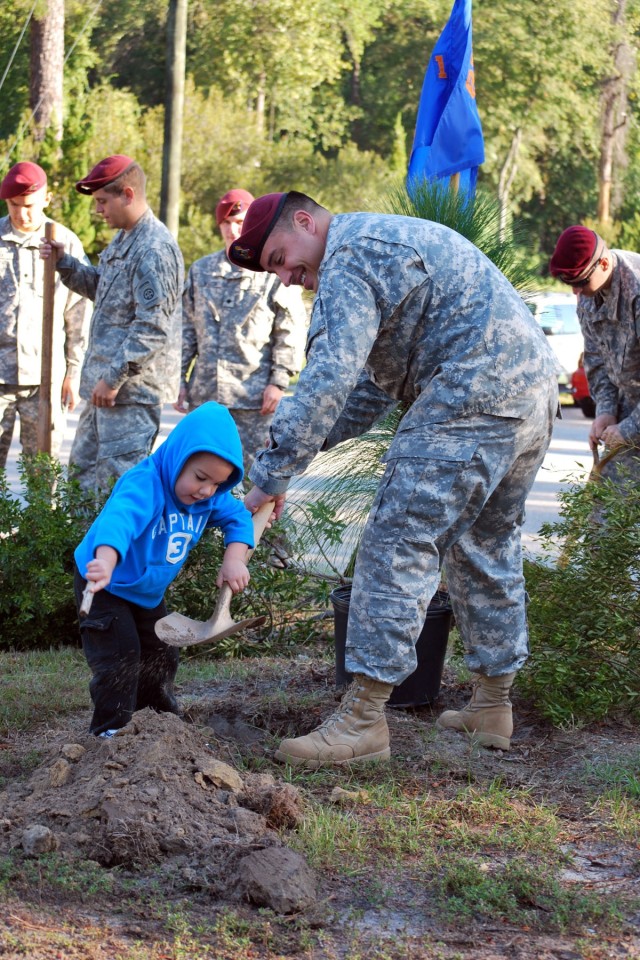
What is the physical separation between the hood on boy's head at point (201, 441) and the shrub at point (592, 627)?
145 centimetres

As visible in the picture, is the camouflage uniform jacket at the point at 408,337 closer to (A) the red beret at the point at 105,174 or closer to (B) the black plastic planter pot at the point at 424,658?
(B) the black plastic planter pot at the point at 424,658

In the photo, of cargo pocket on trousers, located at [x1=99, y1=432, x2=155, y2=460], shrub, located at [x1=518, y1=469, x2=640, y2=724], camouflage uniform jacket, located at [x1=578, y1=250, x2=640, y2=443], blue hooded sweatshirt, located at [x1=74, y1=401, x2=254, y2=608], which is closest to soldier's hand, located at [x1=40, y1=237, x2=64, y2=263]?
cargo pocket on trousers, located at [x1=99, y1=432, x2=155, y2=460]

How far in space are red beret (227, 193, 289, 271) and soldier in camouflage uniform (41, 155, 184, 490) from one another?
240cm

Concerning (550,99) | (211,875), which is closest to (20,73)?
(550,99)

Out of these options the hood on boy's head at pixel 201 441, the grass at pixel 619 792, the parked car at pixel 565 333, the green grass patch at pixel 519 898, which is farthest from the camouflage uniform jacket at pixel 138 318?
the parked car at pixel 565 333

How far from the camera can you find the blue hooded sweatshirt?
371 centimetres

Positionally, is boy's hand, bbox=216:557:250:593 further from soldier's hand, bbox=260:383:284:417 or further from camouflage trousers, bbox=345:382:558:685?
soldier's hand, bbox=260:383:284:417

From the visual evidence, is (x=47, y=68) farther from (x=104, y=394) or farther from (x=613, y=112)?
(x=613, y=112)

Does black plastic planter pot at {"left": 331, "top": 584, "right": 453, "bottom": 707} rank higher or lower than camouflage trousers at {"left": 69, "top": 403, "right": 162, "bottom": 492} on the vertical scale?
lower

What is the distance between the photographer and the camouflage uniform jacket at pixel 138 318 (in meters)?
6.08

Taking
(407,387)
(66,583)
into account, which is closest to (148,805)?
(407,387)

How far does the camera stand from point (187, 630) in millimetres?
3936

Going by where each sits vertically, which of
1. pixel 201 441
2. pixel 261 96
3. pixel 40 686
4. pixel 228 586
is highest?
pixel 261 96

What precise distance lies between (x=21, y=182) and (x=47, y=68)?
14.8 m
